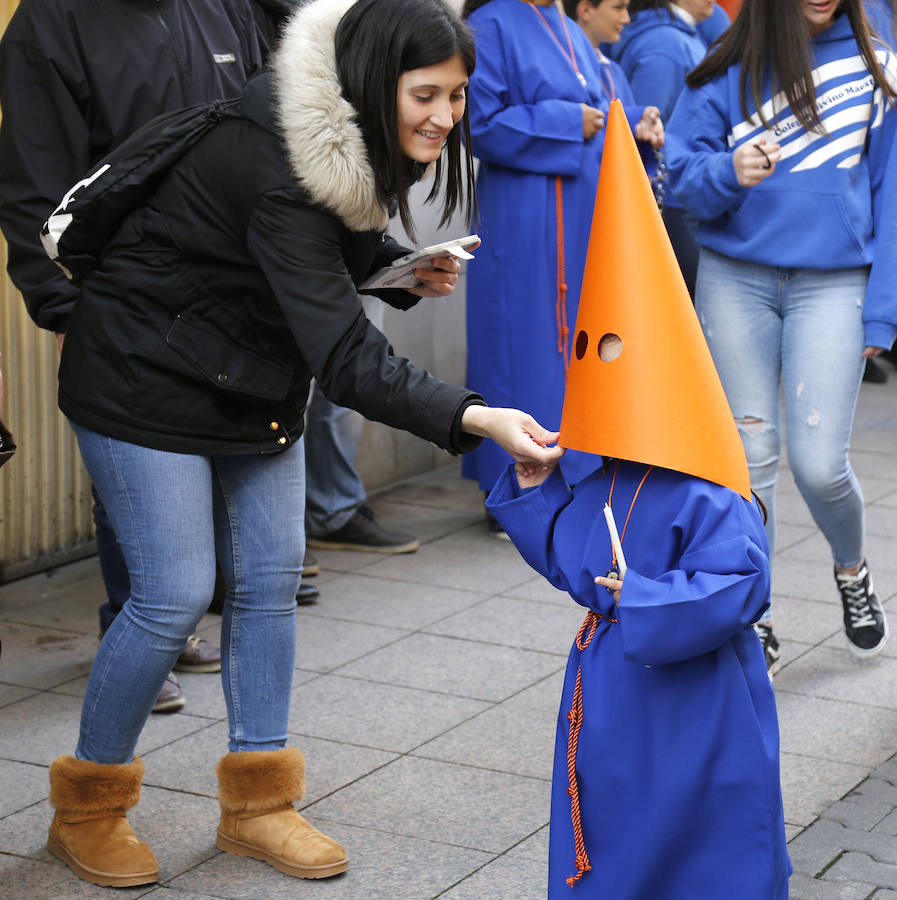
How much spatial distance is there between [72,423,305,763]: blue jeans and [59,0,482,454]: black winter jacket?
0.08 meters

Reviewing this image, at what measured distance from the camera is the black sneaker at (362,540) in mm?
5715

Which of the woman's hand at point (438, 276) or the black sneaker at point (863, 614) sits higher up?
the woman's hand at point (438, 276)

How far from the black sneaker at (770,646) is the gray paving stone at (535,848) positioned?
1.21 m

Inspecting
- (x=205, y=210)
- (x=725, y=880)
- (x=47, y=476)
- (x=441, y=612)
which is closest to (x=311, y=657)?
(x=441, y=612)

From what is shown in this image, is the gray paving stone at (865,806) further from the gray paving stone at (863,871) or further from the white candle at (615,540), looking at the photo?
the white candle at (615,540)

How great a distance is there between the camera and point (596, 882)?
2.52 m

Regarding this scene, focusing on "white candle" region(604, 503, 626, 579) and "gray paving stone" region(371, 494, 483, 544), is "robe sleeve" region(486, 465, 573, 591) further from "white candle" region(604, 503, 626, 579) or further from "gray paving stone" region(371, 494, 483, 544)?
"gray paving stone" region(371, 494, 483, 544)

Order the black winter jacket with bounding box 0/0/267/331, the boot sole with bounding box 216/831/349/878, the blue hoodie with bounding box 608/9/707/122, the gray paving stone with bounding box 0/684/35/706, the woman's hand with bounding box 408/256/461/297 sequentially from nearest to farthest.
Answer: the woman's hand with bounding box 408/256/461/297, the boot sole with bounding box 216/831/349/878, the black winter jacket with bounding box 0/0/267/331, the gray paving stone with bounding box 0/684/35/706, the blue hoodie with bounding box 608/9/707/122

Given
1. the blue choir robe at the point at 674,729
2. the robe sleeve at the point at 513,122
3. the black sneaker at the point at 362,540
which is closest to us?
the blue choir robe at the point at 674,729

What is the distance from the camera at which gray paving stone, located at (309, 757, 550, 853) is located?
3344 millimetres

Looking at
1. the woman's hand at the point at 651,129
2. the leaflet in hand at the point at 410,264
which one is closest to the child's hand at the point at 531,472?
the leaflet in hand at the point at 410,264

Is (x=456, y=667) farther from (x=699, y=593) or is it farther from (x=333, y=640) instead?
(x=699, y=593)

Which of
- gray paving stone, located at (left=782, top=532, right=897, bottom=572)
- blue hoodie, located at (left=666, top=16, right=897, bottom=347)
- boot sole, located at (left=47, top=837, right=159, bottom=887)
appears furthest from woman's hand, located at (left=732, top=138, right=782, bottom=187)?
boot sole, located at (left=47, top=837, right=159, bottom=887)

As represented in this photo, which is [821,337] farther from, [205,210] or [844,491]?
[205,210]
